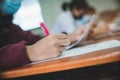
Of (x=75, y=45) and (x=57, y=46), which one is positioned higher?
(x=57, y=46)

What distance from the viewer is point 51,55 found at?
3.24ft

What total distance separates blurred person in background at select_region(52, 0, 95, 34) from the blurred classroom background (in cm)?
28

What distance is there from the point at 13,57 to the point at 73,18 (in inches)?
107

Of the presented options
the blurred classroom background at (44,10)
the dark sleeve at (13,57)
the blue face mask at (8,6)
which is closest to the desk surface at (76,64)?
the dark sleeve at (13,57)

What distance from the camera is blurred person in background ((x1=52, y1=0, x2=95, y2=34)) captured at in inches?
130

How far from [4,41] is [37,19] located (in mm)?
1624

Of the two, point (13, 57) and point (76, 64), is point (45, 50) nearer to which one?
point (13, 57)

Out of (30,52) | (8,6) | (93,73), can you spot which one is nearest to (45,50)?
(30,52)

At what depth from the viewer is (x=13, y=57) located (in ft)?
3.07

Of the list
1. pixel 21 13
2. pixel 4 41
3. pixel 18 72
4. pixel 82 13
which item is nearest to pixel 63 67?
pixel 18 72

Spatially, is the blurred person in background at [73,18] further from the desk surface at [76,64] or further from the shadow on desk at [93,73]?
the desk surface at [76,64]

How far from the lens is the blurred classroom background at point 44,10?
9.18 feet

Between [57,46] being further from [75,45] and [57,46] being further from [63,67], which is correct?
[75,45]

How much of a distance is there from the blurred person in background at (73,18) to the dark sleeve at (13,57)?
82.4 inches
